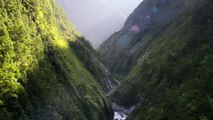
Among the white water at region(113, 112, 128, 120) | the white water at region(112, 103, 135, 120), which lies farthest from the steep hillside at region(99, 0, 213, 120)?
the white water at region(113, 112, 128, 120)

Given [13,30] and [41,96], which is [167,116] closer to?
[41,96]

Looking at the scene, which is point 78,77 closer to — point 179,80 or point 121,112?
point 121,112

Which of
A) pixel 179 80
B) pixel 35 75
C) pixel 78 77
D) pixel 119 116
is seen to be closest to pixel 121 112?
pixel 119 116

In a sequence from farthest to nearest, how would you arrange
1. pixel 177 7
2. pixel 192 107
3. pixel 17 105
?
pixel 177 7, pixel 192 107, pixel 17 105

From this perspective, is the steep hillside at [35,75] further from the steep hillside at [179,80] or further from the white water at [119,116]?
the steep hillside at [179,80]

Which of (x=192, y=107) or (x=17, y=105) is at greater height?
(x=17, y=105)

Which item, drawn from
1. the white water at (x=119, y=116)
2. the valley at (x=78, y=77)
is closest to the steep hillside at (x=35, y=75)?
the valley at (x=78, y=77)

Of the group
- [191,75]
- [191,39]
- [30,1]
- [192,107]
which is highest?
[30,1]

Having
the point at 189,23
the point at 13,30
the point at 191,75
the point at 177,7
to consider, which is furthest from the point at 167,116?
the point at 177,7
